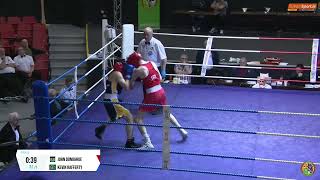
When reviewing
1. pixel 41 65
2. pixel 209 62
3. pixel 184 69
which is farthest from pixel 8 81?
pixel 209 62

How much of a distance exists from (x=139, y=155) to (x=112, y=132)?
762 mm

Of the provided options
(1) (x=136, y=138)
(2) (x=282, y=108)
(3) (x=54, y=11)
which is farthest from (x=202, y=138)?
(3) (x=54, y=11)

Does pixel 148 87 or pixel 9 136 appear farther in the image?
pixel 9 136

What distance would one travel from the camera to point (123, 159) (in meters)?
4.73

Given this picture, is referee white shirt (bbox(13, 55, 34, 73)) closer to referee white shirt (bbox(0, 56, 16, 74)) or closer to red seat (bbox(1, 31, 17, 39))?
referee white shirt (bbox(0, 56, 16, 74))

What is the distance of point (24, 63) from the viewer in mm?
8938

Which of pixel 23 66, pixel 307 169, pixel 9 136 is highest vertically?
pixel 23 66

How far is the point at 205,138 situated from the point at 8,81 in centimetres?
468

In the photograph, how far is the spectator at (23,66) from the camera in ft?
29.2
